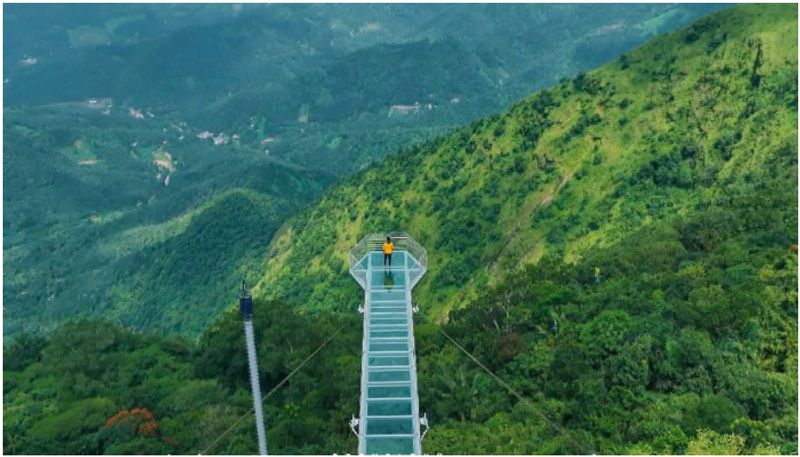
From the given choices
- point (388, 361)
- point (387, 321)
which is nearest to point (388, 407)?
point (388, 361)

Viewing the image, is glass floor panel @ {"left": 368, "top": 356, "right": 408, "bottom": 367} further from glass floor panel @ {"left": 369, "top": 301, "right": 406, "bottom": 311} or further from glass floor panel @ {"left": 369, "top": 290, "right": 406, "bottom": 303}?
glass floor panel @ {"left": 369, "top": 290, "right": 406, "bottom": 303}

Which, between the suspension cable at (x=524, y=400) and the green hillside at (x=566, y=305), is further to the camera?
the green hillside at (x=566, y=305)

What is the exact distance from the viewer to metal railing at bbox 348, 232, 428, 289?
37.7 metres

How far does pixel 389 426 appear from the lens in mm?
30156

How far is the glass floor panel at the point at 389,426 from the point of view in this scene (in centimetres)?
2989

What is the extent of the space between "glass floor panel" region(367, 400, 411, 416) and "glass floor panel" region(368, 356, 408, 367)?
81.3 inches

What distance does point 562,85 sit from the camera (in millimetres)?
83562

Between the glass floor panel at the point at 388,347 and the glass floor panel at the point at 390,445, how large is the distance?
15.7 feet

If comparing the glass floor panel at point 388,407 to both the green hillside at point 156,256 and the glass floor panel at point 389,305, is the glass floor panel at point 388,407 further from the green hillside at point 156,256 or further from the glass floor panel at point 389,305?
the green hillside at point 156,256

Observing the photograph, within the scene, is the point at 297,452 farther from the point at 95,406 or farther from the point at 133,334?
the point at 133,334

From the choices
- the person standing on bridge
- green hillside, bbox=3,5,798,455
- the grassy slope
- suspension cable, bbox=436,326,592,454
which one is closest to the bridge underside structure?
the person standing on bridge

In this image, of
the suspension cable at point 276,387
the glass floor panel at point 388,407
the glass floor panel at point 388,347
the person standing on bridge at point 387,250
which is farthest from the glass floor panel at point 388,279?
the glass floor panel at point 388,407

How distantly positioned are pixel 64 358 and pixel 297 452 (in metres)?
21.4

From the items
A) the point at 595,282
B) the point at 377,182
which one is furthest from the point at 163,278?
the point at 595,282
